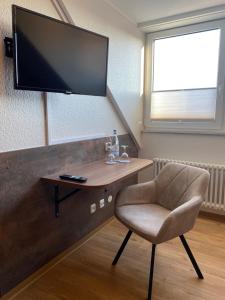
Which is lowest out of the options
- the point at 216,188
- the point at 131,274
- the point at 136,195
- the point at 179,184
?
the point at 131,274

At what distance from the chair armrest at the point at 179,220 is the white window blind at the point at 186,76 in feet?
4.59

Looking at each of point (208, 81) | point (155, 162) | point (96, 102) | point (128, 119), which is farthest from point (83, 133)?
point (208, 81)

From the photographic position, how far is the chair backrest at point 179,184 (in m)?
1.79

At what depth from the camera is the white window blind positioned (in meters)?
2.61

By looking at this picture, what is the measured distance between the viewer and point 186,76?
2742mm

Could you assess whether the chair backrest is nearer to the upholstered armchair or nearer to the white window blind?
the upholstered armchair

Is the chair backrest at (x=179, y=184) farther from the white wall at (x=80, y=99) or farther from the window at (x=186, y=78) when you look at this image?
the window at (x=186, y=78)

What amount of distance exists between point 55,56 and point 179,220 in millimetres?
1358

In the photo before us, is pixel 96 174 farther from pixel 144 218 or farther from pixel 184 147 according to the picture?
pixel 184 147

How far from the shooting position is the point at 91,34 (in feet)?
5.91

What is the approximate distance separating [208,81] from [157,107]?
0.66m

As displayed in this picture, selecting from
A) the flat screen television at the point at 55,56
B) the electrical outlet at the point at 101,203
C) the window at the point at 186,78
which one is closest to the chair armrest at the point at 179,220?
the electrical outlet at the point at 101,203

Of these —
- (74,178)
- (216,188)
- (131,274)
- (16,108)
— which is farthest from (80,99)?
(216,188)

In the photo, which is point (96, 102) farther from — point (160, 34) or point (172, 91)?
point (160, 34)
